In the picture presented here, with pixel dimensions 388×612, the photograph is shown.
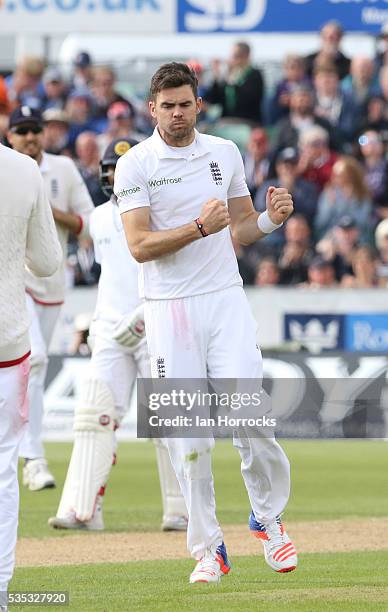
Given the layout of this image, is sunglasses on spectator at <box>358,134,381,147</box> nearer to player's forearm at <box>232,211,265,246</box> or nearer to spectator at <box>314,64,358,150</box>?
spectator at <box>314,64,358,150</box>

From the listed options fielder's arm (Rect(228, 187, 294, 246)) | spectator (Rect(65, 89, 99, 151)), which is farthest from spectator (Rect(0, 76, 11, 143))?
fielder's arm (Rect(228, 187, 294, 246))

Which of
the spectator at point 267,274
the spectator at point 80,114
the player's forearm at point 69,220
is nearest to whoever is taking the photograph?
the player's forearm at point 69,220

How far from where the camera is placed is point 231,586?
7867 millimetres

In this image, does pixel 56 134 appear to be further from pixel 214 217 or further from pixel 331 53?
pixel 214 217

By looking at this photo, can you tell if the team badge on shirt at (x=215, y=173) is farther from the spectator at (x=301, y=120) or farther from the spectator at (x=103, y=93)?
the spectator at (x=103, y=93)

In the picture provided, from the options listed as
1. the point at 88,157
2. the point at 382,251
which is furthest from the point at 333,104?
the point at 88,157

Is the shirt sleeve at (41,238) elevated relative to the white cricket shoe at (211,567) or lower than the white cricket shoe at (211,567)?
elevated

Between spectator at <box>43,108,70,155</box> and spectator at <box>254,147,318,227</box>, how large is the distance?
3.10 metres

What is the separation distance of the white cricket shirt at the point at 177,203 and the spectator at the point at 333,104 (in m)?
14.6

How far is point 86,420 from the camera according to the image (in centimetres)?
1070

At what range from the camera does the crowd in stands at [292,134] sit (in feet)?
63.8

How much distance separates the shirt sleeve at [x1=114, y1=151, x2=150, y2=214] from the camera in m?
7.96

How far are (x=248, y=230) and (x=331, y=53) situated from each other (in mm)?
14877

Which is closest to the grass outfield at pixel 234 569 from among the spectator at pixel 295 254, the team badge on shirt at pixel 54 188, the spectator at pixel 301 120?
the team badge on shirt at pixel 54 188
